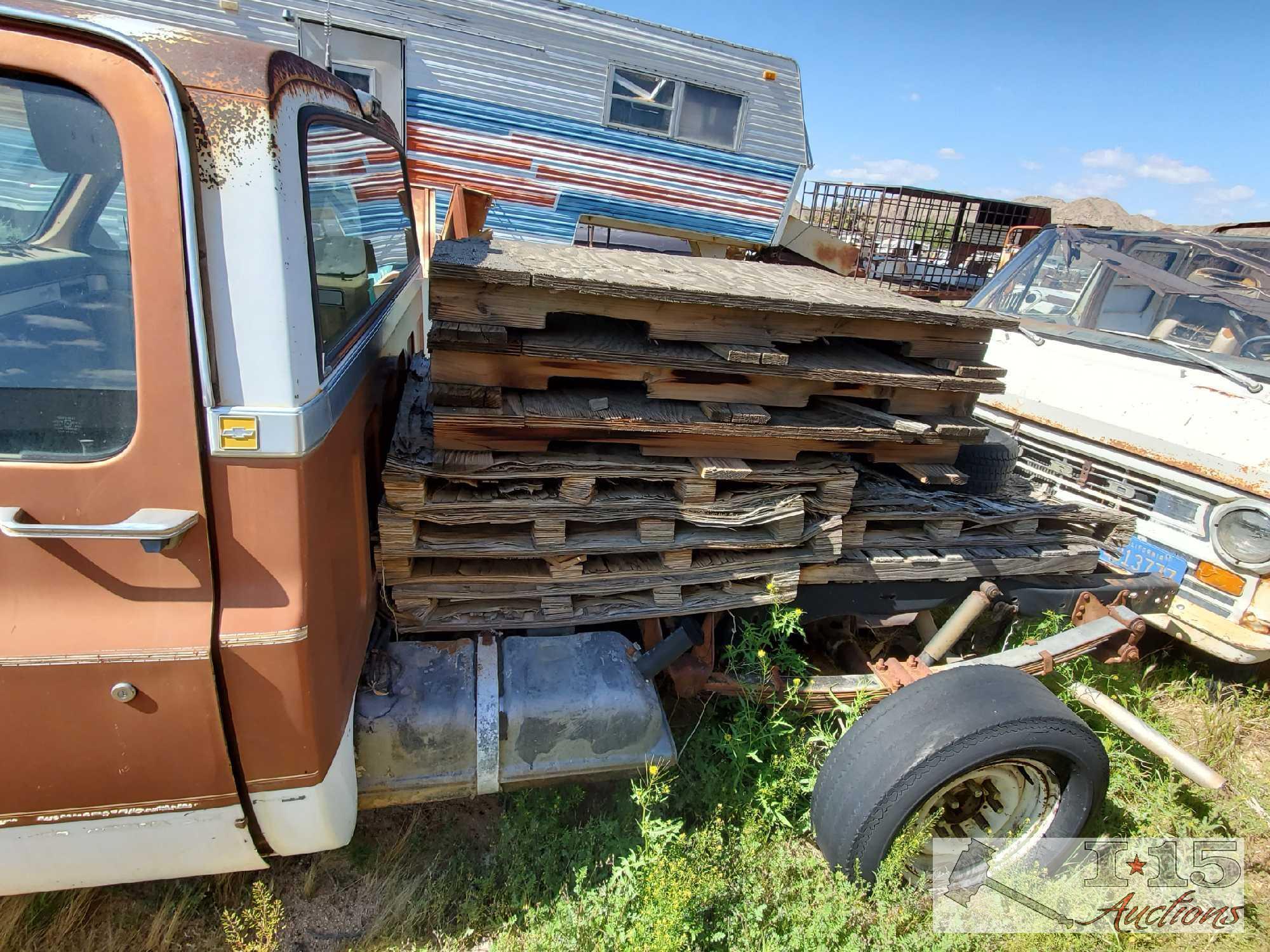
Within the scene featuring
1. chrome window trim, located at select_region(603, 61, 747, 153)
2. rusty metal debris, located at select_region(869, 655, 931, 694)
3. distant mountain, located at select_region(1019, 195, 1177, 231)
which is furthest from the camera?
distant mountain, located at select_region(1019, 195, 1177, 231)

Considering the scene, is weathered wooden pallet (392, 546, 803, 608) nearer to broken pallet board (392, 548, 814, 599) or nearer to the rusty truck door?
broken pallet board (392, 548, 814, 599)

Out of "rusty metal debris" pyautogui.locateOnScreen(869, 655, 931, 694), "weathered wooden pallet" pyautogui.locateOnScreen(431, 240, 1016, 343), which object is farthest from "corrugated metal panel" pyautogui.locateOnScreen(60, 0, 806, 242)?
"rusty metal debris" pyautogui.locateOnScreen(869, 655, 931, 694)

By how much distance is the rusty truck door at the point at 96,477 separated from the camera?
1.28m

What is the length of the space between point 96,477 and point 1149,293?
508cm

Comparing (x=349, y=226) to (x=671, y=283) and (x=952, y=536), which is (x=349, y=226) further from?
(x=952, y=536)

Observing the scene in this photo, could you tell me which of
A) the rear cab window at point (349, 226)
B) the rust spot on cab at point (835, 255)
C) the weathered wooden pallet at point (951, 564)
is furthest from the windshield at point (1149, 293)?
the rust spot on cab at point (835, 255)

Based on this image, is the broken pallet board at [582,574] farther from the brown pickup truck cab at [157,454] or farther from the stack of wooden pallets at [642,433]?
the brown pickup truck cab at [157,454]

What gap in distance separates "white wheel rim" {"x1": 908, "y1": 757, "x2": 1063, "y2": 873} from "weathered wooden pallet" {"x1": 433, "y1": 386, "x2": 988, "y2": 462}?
3.93ft

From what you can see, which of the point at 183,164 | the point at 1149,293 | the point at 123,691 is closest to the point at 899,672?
the point at 123,691

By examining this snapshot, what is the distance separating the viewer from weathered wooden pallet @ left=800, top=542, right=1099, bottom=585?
2.61m

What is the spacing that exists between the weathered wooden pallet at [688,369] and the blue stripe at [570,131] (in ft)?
23.9

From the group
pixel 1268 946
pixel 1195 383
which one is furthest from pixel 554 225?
pixel 1268 946

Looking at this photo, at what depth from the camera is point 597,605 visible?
93.7 inches

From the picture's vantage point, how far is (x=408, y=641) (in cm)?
228
